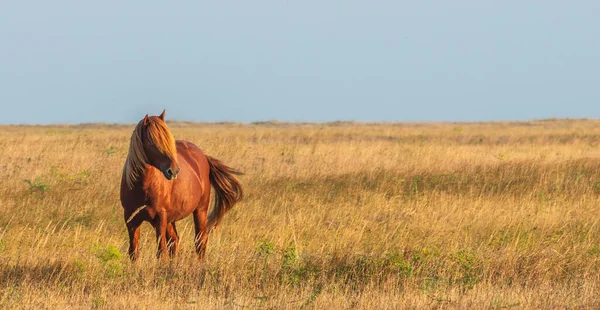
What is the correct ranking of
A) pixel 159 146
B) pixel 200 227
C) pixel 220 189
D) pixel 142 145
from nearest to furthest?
pixel 159 146 < pixel 142 145 < pixel 200 227 < pixel 220 189

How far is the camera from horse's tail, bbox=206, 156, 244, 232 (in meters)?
9.27

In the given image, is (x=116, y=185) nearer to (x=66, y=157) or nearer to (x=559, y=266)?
(x=66, y=157)

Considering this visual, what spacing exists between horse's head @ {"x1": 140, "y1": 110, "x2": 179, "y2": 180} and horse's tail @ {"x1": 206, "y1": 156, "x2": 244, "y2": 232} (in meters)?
2.29

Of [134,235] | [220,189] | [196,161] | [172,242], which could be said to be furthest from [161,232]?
[220,189]

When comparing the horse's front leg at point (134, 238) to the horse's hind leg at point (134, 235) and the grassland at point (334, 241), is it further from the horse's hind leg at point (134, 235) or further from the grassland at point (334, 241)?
the grassland at point (334, 241)

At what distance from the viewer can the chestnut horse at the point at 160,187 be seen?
6.87m

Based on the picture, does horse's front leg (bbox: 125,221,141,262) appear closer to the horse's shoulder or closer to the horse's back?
the horse's back

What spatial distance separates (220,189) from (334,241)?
1632mm

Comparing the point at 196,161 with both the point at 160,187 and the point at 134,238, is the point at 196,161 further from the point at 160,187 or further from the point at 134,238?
the point at 134,238

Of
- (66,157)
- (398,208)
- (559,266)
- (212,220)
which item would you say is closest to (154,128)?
(212,220)

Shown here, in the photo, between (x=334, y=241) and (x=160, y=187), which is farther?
(x=334, y=241)

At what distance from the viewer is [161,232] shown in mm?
7285

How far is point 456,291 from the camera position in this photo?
255 inches

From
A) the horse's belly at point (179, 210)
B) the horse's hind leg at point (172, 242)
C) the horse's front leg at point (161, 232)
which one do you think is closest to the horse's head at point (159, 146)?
the horse's front leg at point (161, 232)
